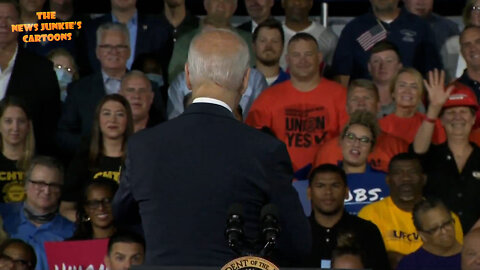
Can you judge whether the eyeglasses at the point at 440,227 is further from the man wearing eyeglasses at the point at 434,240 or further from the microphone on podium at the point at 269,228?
the microphone on podium at the point at 269,228

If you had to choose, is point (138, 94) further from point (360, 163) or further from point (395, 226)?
point (395, 226)

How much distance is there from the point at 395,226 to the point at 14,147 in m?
2.54

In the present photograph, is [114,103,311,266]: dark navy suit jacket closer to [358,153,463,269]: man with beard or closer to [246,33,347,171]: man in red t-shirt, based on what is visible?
[358,153,463,269]: man with beard

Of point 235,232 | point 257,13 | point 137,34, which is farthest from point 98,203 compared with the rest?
point 235,232

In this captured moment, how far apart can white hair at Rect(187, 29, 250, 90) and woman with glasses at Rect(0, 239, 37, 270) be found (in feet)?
11.1

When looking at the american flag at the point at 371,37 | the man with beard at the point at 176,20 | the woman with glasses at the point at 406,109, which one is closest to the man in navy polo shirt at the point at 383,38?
the american flag at the point at 371,37

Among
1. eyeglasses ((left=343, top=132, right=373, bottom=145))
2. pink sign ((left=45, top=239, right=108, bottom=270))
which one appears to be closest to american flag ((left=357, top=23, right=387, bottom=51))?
eyeglasses ((left=343, top=132, right=373, bottom=145))

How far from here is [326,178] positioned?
638cm

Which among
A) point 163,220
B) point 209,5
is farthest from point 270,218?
point 209,5

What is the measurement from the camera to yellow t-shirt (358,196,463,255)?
249 inches

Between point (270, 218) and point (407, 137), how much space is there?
4.88 meters

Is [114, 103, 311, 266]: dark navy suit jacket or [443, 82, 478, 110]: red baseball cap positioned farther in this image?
[443, 82, 478, 110]: red baseball cap

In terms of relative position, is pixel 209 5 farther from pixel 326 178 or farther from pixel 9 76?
pixel 326 178

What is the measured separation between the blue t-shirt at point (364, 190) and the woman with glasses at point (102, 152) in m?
1.47
